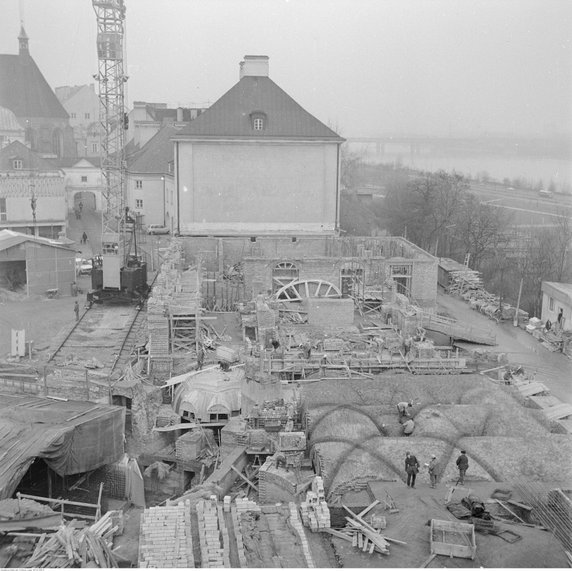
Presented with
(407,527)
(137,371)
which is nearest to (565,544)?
Answer: (407,527)

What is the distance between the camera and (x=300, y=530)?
10.2 metres

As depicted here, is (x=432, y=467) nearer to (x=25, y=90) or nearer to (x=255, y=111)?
(x=255, y=111)

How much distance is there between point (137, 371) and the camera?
1738 cm

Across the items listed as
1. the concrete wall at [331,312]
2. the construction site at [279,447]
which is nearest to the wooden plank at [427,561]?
the construction site at [279,447]

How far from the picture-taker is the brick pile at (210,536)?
9227mm

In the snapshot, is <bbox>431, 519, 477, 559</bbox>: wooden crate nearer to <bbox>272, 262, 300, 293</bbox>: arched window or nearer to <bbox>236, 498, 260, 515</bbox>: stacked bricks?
<bbox>236, 498, 260, 515</bbox>: stacked bricks

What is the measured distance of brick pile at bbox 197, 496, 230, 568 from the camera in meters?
9.23

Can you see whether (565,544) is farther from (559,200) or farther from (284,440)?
(559,200)

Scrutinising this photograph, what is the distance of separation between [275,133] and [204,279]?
8642 millimetres

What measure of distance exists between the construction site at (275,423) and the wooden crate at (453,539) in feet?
0.08

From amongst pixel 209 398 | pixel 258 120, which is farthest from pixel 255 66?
pixel 209 398

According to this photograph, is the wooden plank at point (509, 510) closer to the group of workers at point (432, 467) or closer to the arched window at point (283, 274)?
the group of workers at point (432, 467)

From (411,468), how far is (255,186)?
21.1m

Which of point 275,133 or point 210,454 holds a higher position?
point 275,133
